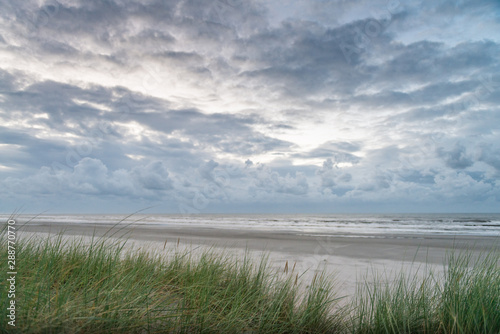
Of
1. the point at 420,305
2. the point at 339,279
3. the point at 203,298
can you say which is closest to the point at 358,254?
the point at 339,279

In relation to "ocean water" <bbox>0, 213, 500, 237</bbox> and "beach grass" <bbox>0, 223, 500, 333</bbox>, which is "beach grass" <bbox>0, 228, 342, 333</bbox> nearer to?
"beach grass" <bbox>0, 223, 500, 333</bbox>

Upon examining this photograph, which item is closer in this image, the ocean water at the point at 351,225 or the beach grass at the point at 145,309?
the beach grass at the point at 145,309

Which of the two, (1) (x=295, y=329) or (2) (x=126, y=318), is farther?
(1) (x=295, y=329)

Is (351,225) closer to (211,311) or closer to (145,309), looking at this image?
(211,311)

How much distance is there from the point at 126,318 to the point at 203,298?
113cm

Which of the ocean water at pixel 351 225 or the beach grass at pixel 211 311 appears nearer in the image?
the beach grass at pixel 211 311

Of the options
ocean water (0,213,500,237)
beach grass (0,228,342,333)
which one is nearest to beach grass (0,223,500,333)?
beach grass (0,228,342,333)

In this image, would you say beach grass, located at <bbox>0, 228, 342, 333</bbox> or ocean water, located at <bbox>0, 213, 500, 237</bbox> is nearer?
beach grass, located at <bbox>0, 228, 342, 333</bbox>

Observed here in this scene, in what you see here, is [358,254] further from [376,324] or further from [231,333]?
[231,333]

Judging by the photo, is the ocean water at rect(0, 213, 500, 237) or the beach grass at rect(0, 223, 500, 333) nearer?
the beach grass at rect(0, 223, 500, 333)

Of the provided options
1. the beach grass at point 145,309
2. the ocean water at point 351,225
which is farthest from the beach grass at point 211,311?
the ocean water at point 351,225

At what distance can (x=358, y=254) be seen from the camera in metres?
13.1

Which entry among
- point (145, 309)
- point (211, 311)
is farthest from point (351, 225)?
point (145, 309)

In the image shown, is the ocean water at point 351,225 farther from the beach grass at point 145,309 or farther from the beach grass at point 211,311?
the beach grass at point 211,311
